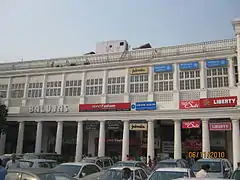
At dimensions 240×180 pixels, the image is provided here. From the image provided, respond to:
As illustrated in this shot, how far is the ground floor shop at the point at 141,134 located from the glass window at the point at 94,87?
2680 mm

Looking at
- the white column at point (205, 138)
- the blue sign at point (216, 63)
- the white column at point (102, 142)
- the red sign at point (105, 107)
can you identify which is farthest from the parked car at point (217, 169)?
the white column at point (102, 142)

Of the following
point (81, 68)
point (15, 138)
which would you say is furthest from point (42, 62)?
point (15, 138)

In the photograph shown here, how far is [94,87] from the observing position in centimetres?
3297

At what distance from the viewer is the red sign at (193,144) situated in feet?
99.8

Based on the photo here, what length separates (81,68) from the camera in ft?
111

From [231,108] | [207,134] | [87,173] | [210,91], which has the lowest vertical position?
[87,173]

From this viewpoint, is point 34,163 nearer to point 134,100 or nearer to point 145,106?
point 145,106

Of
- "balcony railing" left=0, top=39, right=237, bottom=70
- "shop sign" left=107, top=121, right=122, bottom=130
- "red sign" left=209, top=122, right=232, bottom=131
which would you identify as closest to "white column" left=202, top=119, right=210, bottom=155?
"red sign" left=209, top=122, right=232, bottom=131

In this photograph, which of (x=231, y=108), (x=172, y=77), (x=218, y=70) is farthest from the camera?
(x=172, y=77)

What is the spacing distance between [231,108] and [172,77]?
6.50m

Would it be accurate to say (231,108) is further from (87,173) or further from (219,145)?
(87,173)

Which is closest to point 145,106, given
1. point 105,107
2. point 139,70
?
point 139,70

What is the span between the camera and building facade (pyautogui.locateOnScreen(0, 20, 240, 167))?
27.2 meters

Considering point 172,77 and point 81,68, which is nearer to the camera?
point 172,77
